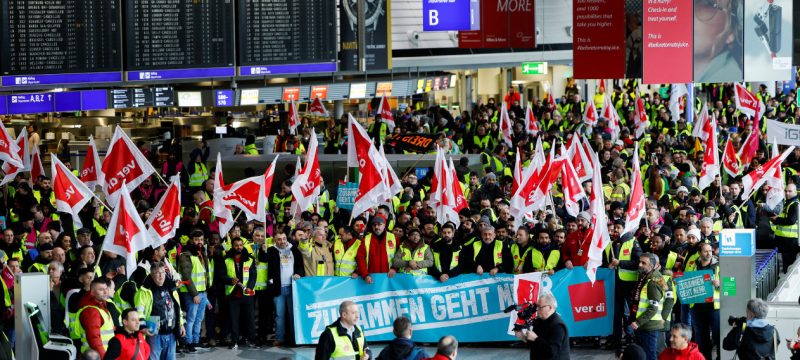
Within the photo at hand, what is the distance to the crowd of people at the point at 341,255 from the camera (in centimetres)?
1539

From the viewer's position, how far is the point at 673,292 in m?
16.0

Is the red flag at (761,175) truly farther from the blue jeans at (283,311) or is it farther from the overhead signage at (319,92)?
the overhead signage at (319,92)

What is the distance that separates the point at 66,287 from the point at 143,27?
1105 centimetres

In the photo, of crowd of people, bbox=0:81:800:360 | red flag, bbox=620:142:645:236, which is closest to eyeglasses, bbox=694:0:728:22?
crowd of people, bbox=0:81:800:360

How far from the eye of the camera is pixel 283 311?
1792cm

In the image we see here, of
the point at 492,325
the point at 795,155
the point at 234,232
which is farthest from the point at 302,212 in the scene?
the point at 795,155

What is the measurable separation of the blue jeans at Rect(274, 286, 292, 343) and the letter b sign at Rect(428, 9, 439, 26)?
60.3ft

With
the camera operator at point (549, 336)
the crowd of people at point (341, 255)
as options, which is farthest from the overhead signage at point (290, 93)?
the camera operator at point (549, 336)

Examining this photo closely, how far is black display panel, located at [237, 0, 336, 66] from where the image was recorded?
1070 inches

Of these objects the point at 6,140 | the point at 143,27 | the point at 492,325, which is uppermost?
the point at 143,27

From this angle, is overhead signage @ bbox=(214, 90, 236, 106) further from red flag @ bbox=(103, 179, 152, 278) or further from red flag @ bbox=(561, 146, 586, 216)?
red flag @ bbox=(103, 179, 152, 278)

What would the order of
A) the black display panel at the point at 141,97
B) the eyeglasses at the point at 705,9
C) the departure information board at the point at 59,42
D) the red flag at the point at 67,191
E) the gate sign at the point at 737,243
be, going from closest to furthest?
the gate sign at the point at 737,243, the red flag at the point at 67,191, the departure information board at the point at 59,42, the eyeglasses at the point at 705,9, the black display panel at the point at 141,97

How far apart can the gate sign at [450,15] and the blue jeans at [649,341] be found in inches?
786

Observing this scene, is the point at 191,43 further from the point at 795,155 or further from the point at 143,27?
the point at 795,155
